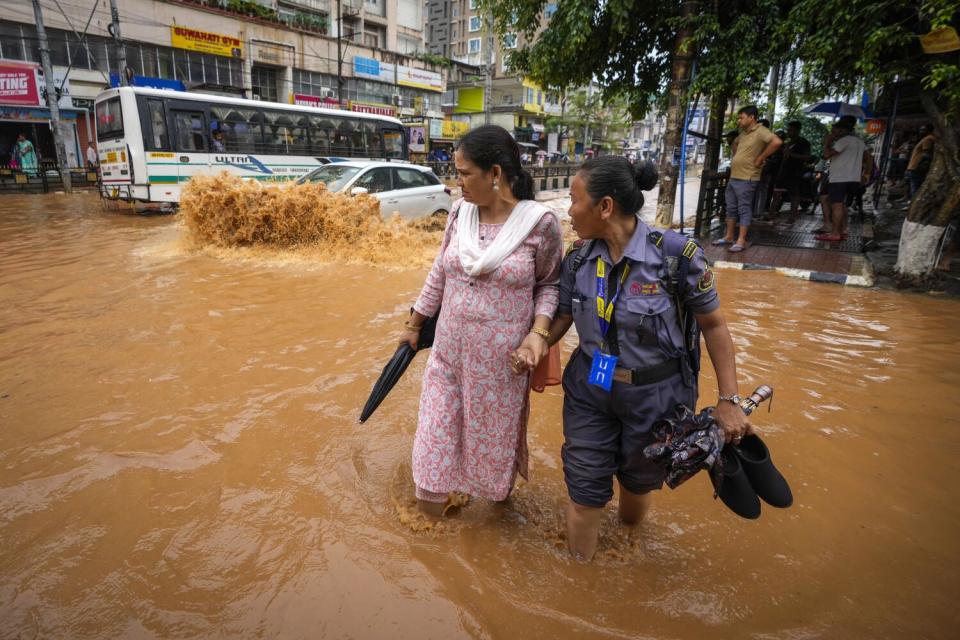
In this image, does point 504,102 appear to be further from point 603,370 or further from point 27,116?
point 603,370

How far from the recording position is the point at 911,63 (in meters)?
6.31

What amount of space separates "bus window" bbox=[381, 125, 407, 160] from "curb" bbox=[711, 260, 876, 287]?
39.6 ft

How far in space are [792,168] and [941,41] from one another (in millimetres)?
5055

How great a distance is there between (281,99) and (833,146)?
29820 mm

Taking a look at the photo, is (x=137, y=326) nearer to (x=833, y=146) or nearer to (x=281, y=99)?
(x=833, y=146)

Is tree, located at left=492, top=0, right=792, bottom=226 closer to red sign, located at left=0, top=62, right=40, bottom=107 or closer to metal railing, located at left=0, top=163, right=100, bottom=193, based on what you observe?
metal railing, located at left=0, top=163, right=100, bottom=193

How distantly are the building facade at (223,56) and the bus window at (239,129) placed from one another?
11.3 ft

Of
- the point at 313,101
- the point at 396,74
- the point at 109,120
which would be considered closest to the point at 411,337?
the point at 109,120

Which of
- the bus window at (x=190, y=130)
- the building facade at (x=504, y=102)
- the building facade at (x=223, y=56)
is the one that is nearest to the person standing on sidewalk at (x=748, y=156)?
the bus window at (x=190, y=130)

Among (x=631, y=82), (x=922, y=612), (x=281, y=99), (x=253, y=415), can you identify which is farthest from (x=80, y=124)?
(x=922, y=612)

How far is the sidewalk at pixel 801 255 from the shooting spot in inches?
278

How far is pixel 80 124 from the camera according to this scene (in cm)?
2231

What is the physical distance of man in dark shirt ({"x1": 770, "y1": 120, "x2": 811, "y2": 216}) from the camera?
33.1ft

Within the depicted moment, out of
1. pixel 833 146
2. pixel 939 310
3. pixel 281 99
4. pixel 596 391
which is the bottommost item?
pixel 939 310
